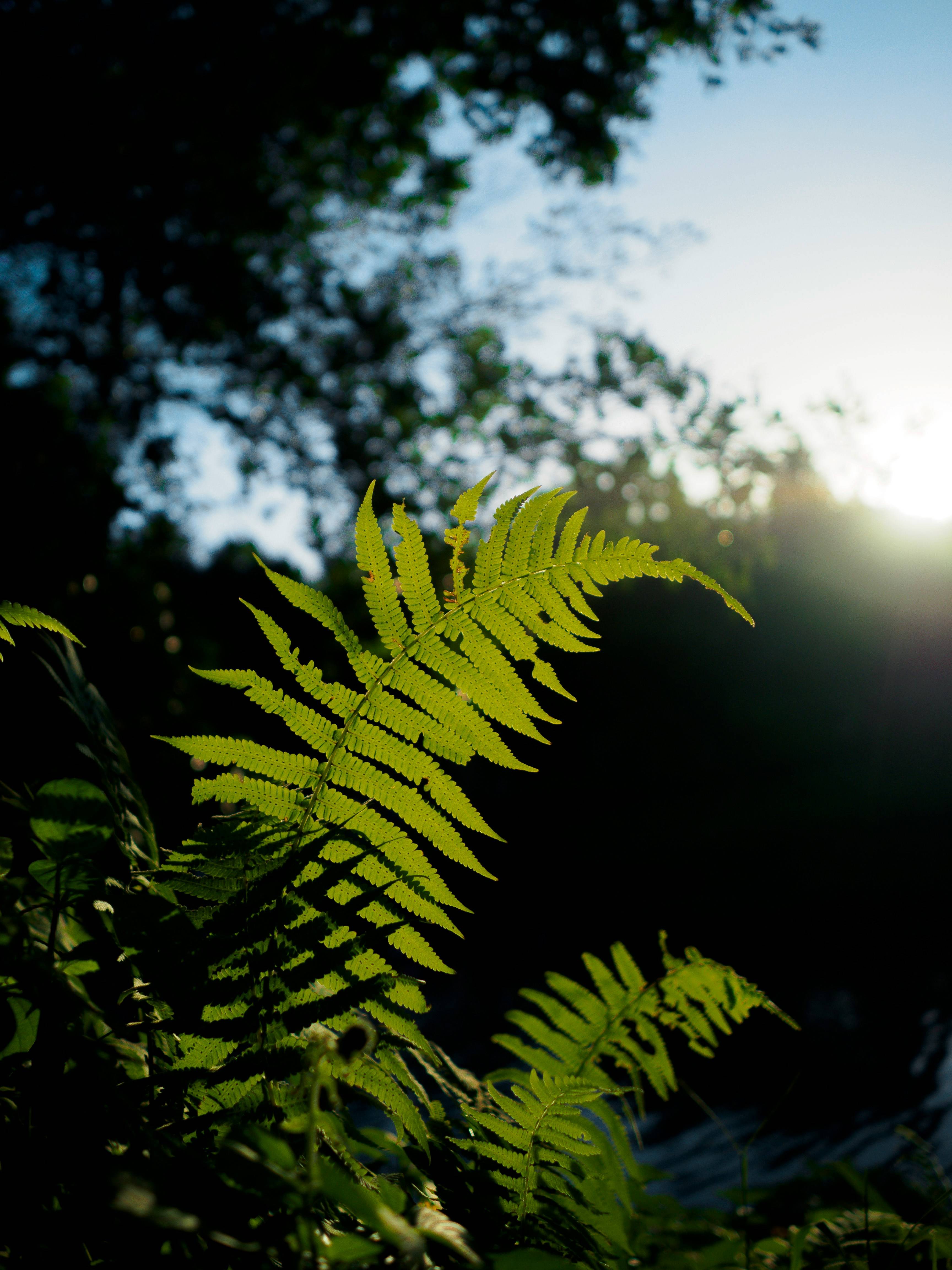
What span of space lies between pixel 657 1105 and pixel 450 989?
3163 millimetres

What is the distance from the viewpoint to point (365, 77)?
16.2 ft

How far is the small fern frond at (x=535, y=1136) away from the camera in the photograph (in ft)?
2.59

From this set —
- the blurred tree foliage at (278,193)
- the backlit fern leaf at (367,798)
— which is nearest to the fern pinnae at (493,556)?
the backlit fern leaf at (367,798)

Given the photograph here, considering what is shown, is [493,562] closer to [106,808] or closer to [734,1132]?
[106,808]

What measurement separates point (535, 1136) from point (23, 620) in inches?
30.8

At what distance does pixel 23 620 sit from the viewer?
2.26ft

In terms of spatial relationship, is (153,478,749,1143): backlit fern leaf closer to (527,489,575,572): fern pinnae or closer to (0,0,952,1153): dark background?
(527,489,575,572): fern pinnae

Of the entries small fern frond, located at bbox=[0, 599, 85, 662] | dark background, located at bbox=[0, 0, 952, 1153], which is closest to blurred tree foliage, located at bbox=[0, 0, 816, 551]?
dark background, located at bbox=[0, 0, 952, 1153]

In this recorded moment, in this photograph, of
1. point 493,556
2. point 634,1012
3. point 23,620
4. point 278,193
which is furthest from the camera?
point 278,193

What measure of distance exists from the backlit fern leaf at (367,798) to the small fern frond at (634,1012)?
217 millimetres

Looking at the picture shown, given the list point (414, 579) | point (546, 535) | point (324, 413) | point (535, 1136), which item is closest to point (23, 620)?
point (414, 579)

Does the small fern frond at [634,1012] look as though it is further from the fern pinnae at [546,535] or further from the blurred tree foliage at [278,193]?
the blurred tree foliage at [278,193]

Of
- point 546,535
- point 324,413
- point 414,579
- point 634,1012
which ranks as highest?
point 324,413

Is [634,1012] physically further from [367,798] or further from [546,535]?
[546,535]
